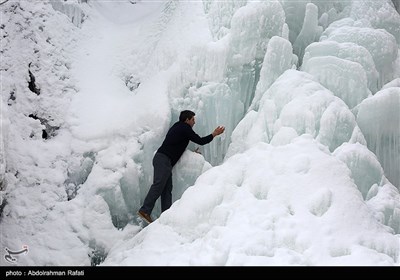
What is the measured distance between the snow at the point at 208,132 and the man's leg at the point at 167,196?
0.16m

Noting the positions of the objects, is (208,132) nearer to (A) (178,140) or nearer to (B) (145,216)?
(A) (178,140)

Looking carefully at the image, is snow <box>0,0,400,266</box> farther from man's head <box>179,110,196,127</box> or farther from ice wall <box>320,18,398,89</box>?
man's head <box>179,110,196,127</box>

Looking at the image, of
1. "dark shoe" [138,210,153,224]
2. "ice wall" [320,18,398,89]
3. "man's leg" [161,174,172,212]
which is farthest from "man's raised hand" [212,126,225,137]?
"ice wall" [320,18,398,89]

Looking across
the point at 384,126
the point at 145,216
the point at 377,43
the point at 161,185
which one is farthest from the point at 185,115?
the point at 377,43

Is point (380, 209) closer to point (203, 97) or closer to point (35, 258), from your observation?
point (203, 97)

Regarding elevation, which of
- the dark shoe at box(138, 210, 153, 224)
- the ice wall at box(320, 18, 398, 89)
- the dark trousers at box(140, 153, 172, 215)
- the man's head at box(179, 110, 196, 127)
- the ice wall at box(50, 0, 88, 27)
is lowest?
the dark shoe at box(138, 210, 153, 224)

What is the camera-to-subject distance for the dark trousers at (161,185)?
19.5ft

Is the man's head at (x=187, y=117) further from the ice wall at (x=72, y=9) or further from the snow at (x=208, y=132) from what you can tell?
the ice wall at (x=72, y=9)

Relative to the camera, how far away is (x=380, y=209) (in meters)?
5.42

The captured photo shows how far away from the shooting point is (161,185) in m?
5.99

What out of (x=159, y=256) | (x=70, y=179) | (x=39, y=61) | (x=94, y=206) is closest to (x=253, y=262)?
(x=159, y=256)

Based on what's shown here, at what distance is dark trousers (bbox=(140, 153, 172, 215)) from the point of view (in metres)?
5.93

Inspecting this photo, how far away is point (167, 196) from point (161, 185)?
0.66ft

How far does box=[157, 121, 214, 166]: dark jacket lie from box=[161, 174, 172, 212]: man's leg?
24 cm
